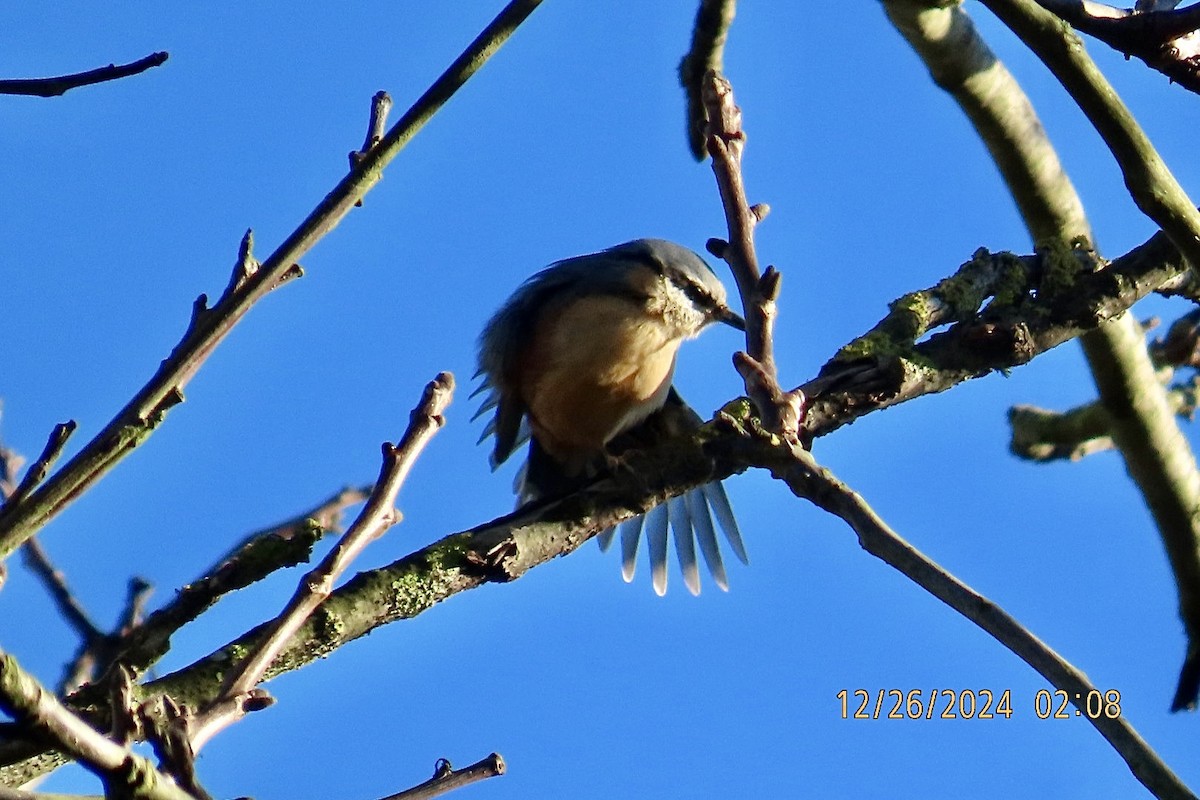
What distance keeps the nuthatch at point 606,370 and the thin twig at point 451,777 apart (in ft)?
8.84

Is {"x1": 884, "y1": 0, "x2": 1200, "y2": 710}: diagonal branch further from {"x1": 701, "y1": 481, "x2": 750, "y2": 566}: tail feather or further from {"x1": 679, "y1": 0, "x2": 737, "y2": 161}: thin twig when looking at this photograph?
{"x1": 701, "y1": 481, "x2": 750, "y2": 566}: tail feather

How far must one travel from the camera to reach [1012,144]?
356cm

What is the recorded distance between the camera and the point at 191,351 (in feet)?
5.86

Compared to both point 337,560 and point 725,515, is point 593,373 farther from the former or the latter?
point 337,560

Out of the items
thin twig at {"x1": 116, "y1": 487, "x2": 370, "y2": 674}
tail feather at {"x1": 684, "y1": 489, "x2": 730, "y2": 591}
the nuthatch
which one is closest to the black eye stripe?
the nuthatch

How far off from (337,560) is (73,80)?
2.26 feet

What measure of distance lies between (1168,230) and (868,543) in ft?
3.84

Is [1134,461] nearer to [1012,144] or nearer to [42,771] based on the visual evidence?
[1012,144]

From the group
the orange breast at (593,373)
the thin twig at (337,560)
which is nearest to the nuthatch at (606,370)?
the orange breast at (593,373)

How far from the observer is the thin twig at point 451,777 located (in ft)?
4.43

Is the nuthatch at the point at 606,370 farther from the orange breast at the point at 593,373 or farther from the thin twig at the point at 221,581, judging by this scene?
the thin twig at the point at 221,581

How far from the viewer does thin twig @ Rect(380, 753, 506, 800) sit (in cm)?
135

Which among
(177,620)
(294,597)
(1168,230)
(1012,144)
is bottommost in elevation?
(294,597)

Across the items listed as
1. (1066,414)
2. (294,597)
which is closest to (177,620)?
(294,597)
